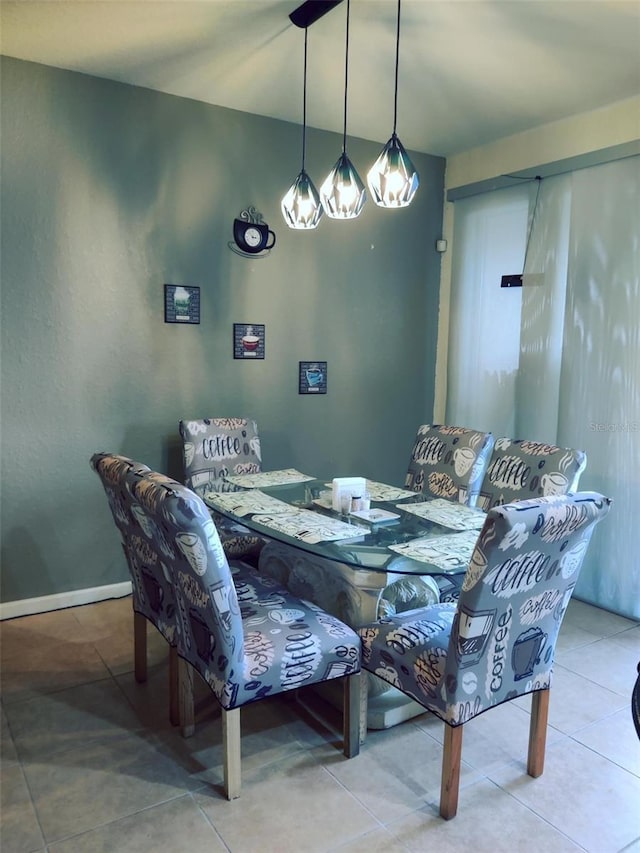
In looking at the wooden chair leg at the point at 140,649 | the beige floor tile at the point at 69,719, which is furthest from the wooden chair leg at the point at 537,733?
the wooden chair leg at the point at 140,649

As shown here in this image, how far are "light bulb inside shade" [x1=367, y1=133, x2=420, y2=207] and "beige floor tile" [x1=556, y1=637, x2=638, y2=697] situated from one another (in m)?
2.05

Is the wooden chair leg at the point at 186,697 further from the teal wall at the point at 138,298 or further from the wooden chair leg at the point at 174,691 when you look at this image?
the teal wall at the point at 138,298

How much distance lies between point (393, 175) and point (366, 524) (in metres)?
1.19

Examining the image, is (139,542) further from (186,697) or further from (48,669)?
(48,669)

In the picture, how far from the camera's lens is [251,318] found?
3.57 metres

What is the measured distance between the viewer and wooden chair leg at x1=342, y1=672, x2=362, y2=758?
6.66 ft

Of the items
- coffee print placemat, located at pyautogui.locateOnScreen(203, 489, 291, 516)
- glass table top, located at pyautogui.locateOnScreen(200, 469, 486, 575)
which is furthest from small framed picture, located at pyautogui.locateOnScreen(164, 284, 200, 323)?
coffee print placemat, located at pyautogui.locateOnScreen(203, 489, 291, 516)

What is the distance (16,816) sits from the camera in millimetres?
1777

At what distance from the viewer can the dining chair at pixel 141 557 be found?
6.14 ft

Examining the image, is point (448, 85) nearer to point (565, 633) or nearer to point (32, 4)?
point (32, 4)

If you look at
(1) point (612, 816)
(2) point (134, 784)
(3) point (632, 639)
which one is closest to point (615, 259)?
(3) point (632, 639)

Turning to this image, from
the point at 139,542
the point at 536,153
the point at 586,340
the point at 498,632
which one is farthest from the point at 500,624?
the point at 536,153

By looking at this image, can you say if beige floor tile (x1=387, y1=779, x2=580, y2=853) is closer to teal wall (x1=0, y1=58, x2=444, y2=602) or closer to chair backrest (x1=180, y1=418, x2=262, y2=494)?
chair backrest (x1=180, y1=418, x2=262, y2=494)

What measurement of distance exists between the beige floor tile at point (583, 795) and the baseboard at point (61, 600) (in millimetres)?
2128
